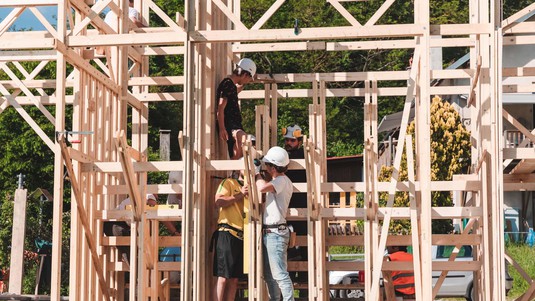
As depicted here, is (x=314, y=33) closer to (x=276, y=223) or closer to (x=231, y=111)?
(x=231, y=111)

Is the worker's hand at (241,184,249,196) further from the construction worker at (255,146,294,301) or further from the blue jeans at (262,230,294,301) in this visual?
the blue jeans at (262,230,294,301)

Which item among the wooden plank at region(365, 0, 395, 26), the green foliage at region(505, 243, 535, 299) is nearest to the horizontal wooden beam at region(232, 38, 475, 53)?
the wooden plank at region(365, 0, 395, 26)

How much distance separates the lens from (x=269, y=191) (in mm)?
11844

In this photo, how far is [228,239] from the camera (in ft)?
40.1

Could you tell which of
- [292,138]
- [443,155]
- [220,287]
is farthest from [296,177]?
[443,155]

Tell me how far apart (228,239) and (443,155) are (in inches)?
825

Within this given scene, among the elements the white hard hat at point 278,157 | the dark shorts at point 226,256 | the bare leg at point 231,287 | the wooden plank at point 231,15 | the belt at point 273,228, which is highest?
the wooden plank at point 231,15

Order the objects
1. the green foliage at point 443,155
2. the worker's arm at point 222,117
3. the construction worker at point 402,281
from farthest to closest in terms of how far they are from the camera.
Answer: the green foliage at point 443,155 → the construction worker at point 402,281 → the worker's arm at point 222,117

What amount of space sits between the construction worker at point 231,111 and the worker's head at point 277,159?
875 mm

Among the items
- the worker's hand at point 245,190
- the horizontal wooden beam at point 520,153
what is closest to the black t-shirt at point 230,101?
the worker's hand at point 245,190

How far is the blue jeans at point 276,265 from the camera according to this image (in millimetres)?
11836

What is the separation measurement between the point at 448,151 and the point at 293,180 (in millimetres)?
19918

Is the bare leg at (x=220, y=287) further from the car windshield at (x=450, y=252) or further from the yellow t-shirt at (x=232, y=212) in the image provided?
the car windshield at (x=450, y=252)

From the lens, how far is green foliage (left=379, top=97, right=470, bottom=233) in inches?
1262
